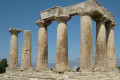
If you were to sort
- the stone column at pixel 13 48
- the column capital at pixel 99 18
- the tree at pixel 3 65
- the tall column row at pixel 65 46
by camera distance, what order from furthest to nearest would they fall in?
1. the tree at pixel 3 65
2. the stone column at pixel 13 48
3. the column capital at pixel 99 18
4. the tall column row at pixel 65 46

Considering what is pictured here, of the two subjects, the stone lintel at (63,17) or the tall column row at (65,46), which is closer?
the tall column row at (65,46)

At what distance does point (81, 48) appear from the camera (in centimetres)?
2503

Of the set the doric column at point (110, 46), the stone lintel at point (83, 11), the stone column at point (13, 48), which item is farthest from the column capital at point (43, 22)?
the doric column at point (110, 46)

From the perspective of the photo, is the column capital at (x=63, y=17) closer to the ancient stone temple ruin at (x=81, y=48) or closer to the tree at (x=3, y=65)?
the ancient stone temple ruin at (x=81, y=48)

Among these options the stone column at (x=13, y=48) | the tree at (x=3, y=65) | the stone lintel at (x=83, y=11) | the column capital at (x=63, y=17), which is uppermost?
the stone lintel at (x=83, y=11)

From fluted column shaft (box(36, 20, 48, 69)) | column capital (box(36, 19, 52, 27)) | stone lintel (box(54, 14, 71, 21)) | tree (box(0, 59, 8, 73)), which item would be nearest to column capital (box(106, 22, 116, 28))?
stone lintel (box(54, 14, 71, 21))

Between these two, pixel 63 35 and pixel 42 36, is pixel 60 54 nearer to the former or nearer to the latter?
pixel 63 35

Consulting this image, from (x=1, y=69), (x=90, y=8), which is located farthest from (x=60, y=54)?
(x=1, y=69)

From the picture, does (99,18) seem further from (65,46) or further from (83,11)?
(65,46)

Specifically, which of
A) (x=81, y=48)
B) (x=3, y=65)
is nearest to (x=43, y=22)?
(x=81, y=48)

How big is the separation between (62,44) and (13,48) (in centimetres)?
1365

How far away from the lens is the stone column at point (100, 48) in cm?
2720

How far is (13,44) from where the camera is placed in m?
37.3

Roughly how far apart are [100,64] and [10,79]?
44.0 feet
